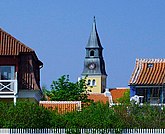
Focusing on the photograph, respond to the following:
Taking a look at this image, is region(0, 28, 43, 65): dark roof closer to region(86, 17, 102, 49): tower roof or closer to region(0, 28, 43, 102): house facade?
region(0, 28, 43, 102): house facade

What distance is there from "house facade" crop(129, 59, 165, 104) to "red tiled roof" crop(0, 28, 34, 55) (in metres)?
8.53

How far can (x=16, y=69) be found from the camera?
44125mm

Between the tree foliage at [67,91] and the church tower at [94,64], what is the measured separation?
7742 centimetres

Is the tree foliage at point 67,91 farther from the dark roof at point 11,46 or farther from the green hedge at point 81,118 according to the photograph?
the green hedge at point 81,118

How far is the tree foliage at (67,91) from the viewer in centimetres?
5138

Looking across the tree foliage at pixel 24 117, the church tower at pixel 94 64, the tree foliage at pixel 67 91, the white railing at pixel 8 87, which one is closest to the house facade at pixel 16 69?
the white railing at pixel 8 87

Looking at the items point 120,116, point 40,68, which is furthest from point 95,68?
point 120,116

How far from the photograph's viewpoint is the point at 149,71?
49.7 metres

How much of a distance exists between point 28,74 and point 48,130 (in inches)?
563

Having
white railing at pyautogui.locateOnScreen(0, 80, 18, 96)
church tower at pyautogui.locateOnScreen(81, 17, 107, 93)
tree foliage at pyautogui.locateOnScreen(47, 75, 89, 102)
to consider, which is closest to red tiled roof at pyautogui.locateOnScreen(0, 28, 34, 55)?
white railing at pyautogui.locateOnScreen(0, 80, 18, 96)

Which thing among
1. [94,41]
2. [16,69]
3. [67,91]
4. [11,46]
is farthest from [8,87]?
[94,41]

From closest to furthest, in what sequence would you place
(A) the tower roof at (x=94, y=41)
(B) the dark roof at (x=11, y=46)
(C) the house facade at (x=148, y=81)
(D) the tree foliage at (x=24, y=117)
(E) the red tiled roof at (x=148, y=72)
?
(D) the tree foliage at (x=24, y=117), (B) the dark roof at (x=11, y=46), (C) the house facade at (x=148, y=81), (E) the red tiled roof at (x=148, y=72), (A) the tower roof at (x=94, y=41)

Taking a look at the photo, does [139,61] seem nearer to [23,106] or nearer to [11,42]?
[11,42]

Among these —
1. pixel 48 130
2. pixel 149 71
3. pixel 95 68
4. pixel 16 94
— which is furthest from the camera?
pixel 95 68
